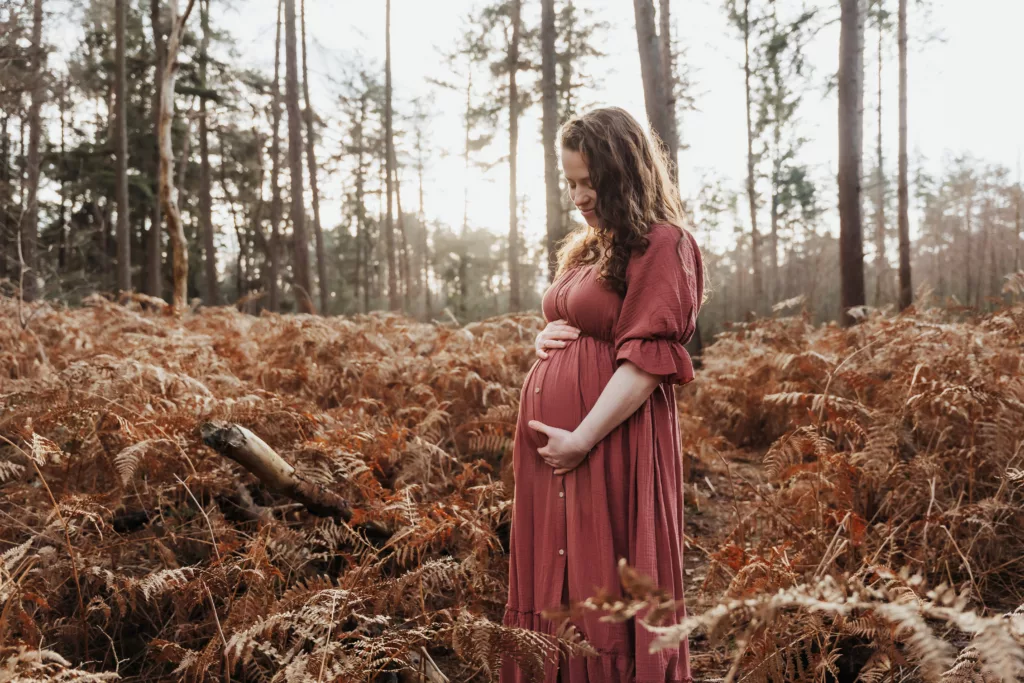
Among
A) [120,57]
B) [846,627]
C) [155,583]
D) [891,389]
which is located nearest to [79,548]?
[155,583]

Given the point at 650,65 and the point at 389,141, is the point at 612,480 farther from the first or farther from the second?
the point at 389,141

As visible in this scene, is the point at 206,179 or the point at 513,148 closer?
the point at 513,148

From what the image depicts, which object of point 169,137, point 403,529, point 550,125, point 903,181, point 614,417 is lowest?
point 403,529

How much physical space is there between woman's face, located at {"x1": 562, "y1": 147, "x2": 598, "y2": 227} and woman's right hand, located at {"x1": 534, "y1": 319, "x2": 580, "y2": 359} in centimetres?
45

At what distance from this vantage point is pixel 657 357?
203cm

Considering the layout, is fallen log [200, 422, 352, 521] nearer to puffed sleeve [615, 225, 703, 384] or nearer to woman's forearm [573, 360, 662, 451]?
woman's forearm [573, 360, 662, 451]

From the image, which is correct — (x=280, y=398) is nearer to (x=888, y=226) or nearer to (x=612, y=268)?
(x=612, y=268)

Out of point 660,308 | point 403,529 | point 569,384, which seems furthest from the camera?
point 403,529

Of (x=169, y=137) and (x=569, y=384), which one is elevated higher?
(x=169, y=137)

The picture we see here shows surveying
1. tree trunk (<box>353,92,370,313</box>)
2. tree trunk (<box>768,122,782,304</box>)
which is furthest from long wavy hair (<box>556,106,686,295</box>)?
tree trunk (<box>353,92,370,313</box>)

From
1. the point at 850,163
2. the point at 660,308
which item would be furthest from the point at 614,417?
the point at 850,163

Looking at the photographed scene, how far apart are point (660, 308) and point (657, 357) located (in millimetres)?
157

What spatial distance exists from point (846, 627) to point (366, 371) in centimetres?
387

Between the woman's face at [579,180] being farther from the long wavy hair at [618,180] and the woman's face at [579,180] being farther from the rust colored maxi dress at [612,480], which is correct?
the rust colored maxi dress at [612,480]
